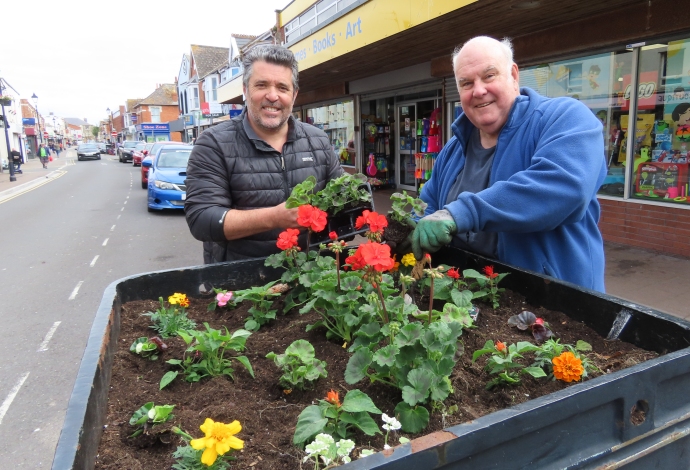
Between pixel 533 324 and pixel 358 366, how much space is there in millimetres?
624

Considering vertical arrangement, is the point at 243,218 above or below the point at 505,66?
below

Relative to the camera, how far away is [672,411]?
1063 millimetres

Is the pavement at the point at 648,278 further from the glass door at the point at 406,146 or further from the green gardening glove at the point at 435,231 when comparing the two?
the glass door at the point at 406,146

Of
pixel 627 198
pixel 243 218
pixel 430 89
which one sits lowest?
pixel 627 198

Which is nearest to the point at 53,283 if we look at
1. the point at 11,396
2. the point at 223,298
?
the point at 11,396

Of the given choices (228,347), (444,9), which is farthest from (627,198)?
(228,347)

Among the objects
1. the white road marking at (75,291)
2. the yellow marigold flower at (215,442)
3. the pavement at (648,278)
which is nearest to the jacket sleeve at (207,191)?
the yellow marigold flower at (215,442)

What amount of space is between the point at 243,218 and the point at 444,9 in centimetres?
486

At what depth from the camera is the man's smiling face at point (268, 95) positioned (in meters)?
2.29

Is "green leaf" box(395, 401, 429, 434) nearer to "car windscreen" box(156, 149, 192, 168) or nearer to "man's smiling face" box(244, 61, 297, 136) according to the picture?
"man's smiling face" box(244, 61, 297, 136)

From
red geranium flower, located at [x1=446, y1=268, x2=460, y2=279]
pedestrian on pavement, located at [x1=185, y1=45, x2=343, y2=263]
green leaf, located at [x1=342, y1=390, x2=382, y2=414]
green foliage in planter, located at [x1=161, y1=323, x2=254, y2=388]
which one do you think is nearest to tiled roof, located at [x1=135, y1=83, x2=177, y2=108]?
pedestrian on pavement, located at [x1=185, y1=45, x2=343, y2=263]

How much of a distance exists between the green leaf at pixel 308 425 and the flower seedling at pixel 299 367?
0.18m

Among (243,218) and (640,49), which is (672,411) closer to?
(243,218)

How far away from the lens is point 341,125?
49.6ft
